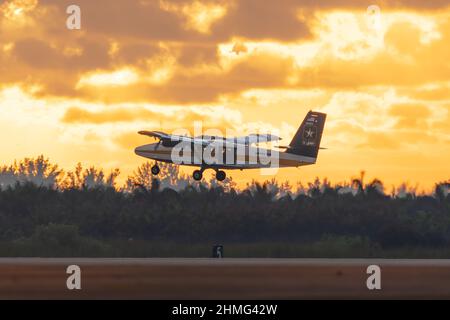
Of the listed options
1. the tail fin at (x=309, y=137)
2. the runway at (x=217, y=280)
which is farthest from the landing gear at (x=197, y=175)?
the runway at (x=217, y=280)

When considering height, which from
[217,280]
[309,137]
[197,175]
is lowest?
[217,280]

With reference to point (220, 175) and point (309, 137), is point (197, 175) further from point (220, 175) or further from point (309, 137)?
point (309, 137)

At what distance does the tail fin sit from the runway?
89.6 feet

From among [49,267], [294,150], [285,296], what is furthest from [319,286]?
[294,150]

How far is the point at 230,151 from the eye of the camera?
98500mm

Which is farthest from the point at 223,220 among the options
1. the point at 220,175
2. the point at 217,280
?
the point at 217,280

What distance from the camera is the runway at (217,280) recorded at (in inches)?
2281

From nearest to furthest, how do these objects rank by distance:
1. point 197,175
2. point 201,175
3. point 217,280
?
point 217,280 < point 197,175 < point 201,175

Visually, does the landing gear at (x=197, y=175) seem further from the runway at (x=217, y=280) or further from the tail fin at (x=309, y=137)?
the runway at (x=217, y=280)

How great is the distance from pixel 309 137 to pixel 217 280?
38.2 m

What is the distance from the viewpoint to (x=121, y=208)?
10231cm

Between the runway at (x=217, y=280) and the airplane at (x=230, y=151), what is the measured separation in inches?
1046
